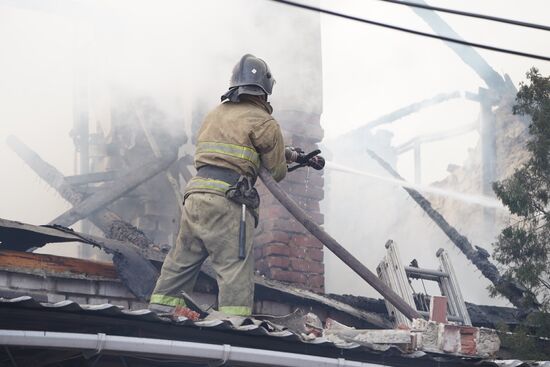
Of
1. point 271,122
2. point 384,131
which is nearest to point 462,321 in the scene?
point 271,122

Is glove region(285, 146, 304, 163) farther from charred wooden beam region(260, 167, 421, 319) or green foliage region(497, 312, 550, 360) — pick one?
green foliage region(497, 312, 550, 360)

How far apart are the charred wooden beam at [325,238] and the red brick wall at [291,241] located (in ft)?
6.50

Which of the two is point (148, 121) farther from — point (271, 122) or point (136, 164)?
point (271, 122)

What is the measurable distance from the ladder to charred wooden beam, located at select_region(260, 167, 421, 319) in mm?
911

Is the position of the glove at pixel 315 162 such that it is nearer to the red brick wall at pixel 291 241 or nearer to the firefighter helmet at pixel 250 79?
the firefighter helmet at pixel 250 79

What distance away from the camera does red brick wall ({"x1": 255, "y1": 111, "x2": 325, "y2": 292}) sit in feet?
30.6

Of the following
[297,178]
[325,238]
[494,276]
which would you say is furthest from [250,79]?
[494,276]

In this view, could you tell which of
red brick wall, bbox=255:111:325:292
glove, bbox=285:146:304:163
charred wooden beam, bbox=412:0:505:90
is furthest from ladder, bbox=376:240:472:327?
charred wooden beam, bbox=412:0:505:90

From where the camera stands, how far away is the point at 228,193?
6547 millimetres

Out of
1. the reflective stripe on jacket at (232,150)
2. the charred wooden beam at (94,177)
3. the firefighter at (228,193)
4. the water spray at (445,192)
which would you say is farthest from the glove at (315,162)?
the water spray at (445,192)

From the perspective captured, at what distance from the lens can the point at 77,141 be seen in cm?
1390

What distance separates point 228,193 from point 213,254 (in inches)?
14.7

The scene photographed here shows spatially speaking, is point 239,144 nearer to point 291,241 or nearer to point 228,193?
point 228,193

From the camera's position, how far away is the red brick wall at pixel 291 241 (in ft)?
30.6
